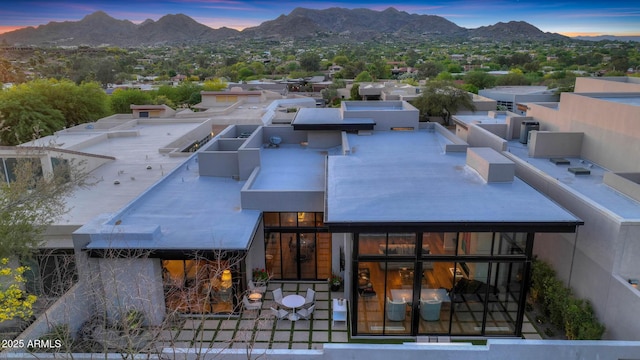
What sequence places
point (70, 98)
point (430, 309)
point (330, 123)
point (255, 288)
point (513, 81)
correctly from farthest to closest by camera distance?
Answer: point (513, 81) < point (70, 98) < point (330, 123) < point (255, 288) < point (430, 309)

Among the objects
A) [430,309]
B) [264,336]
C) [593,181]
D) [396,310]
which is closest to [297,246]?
[264,336]

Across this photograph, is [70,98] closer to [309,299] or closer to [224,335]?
[224,335]

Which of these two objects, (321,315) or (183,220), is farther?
(183,220)

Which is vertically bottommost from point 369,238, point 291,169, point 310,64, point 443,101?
point 369,238

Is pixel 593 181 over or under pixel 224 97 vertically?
under

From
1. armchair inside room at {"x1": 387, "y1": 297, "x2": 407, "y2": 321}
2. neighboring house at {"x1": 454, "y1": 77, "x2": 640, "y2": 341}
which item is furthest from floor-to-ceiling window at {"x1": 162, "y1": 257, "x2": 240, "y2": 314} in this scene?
neighboring house at {"x1": 454, "y1": 77, "x2": 640, "y2": 341}

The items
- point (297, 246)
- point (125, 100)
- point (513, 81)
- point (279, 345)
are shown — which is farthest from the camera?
point (513, 81)

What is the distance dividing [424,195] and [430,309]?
3.81m

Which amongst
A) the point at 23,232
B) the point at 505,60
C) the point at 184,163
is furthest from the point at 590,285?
the point at 505,60

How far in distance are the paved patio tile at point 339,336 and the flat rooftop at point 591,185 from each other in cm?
903

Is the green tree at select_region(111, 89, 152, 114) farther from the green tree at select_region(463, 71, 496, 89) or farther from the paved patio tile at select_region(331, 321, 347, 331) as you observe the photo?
the paved patio tile at select_region(331, 321, 347, 331)

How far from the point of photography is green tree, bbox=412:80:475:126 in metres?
41.8

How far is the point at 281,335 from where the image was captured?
1431 centimetres

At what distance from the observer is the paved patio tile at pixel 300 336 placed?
1408cm
